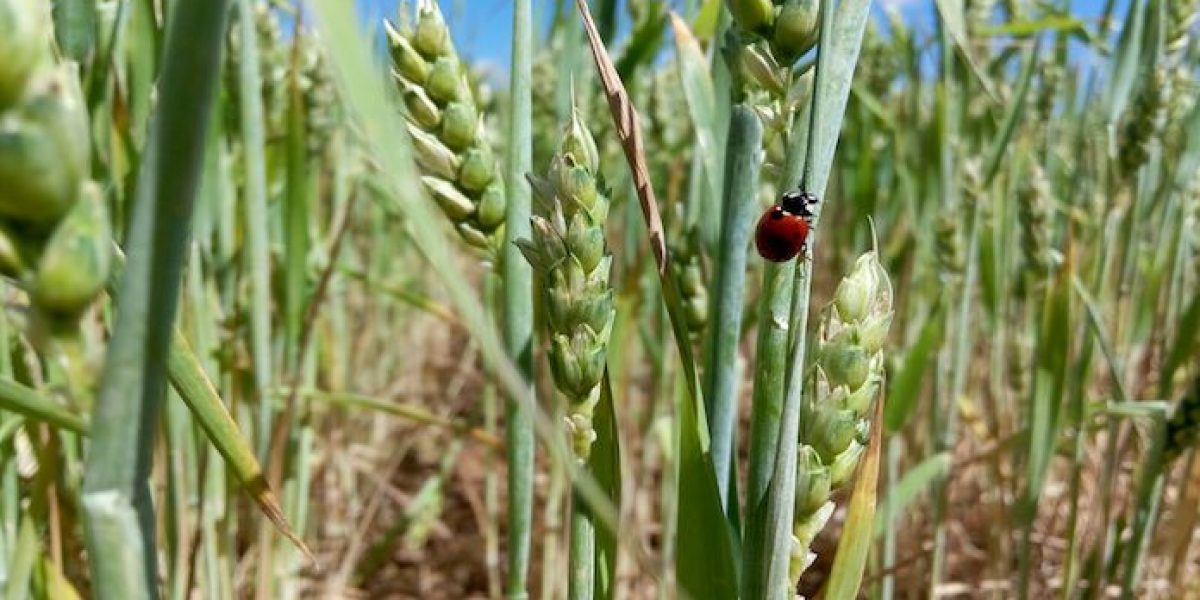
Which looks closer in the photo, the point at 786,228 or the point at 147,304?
the point at 147,304

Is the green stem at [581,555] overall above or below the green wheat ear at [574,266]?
below

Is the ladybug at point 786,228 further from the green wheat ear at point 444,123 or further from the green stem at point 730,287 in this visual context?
the green wheat ear at point 444,123

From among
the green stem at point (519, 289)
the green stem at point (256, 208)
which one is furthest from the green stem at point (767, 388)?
the green stem at point (256, 208)

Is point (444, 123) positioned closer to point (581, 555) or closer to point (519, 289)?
point (519, 289)

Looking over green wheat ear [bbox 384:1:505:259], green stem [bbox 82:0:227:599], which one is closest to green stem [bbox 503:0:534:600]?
green wheat ear [bbox 384:1:505:259]

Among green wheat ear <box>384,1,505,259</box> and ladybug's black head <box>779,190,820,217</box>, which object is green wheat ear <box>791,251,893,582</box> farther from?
green wheat ear <box>384,1,505,259</box>

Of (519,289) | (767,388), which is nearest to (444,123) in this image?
(519,289)
